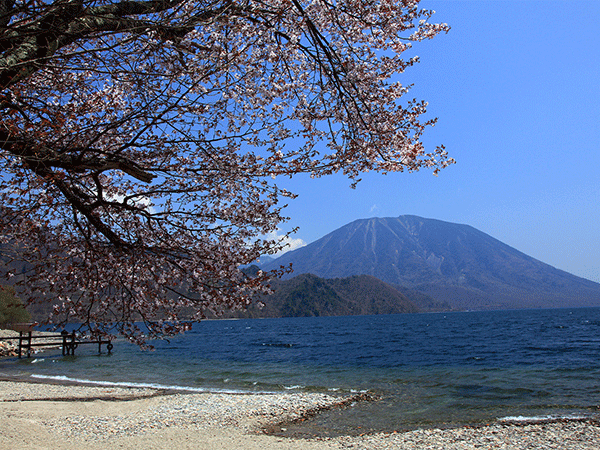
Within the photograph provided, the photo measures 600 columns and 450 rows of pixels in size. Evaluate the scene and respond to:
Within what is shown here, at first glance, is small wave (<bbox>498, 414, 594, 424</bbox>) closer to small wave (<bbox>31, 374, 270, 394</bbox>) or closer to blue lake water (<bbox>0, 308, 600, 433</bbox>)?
blue lake water (<bbox>0, 308, 600, 433</bbox>)

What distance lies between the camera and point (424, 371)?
944 inches

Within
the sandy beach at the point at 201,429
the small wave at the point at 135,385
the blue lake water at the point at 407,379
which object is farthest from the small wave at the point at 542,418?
the small wave at the point at 135,385

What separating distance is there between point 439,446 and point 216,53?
9886 millimetres

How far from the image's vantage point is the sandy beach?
9328mm

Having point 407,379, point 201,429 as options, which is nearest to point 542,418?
point 407,379

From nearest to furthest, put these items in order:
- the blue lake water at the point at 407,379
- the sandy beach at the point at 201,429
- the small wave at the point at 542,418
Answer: the sandy beach at the point at 201,429 < the small wave at the point at 542,418 < the blue lake water at the point at 407,379

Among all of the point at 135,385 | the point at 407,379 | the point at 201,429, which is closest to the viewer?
the point at 201,429

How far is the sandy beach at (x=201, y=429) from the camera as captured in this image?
9328mm

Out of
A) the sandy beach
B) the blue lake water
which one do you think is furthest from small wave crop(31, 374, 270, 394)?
the sandy beach

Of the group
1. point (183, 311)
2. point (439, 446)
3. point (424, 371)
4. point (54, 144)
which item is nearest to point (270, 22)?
point (54, 144)

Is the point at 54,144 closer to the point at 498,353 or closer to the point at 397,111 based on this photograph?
the point at 397,111

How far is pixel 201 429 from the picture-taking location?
35.8ft

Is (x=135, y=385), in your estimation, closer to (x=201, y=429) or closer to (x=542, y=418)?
(x=201, y=429)

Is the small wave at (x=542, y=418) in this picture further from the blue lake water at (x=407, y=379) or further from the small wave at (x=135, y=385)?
the small wave at (x=135, y=385)
